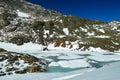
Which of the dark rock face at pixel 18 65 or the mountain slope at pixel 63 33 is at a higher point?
the mountain slope at pixel 63 33

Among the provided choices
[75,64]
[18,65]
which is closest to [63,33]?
[75,64]

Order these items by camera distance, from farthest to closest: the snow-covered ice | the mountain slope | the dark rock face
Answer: the mountain slope
the snow-covered ice
the dark rock face

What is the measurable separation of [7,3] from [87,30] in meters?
57.8

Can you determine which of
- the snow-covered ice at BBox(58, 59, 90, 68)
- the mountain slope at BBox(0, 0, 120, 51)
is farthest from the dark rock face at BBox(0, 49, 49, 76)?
the mountain slope at BBox(0, 0, 120, 51)

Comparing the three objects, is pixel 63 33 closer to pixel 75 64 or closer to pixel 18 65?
pixel 75 64

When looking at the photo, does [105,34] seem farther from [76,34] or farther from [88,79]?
→ [88,79]

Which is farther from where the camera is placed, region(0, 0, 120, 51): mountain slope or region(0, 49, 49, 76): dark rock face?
region(0, 0, 120, 51): mountain slope

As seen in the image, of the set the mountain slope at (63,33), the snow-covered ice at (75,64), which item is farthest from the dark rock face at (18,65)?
the mountain slope at (63,33)

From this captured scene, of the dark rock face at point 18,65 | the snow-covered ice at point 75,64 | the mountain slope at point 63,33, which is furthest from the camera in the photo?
the mountain slope at point 63,33

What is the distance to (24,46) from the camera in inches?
2928

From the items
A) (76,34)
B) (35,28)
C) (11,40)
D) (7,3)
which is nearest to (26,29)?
(35,28)

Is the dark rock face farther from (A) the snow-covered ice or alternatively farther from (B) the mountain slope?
(B) the mountain slope

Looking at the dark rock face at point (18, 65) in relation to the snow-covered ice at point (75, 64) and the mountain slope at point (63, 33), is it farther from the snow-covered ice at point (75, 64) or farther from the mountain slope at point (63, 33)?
the mountain slope at point (63, 33)

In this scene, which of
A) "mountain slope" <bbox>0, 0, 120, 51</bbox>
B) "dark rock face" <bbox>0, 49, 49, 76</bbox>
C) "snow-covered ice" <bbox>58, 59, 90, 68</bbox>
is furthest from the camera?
"mountain slope" <bbox>0, 0, 120, 51</bbox>
